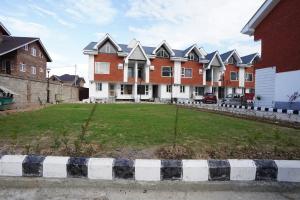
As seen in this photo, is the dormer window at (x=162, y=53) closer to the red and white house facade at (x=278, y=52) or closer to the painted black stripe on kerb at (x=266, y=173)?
the red and white house facade at (x=278, y=52)

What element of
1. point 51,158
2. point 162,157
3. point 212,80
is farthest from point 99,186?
point 212,80

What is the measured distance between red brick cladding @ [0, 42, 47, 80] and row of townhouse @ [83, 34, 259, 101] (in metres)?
7.75

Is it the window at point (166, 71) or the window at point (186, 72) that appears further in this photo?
the window at point (186, 72)

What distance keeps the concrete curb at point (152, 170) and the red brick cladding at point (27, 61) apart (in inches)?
1050

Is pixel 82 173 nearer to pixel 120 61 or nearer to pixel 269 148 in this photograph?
pixel 269 148

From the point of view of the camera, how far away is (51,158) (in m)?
3.87

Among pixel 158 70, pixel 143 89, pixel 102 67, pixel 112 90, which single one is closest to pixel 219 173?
pixel 102 67

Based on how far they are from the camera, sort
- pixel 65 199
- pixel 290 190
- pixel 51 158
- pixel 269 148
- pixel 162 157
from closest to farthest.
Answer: pixel 65 199, pixel 290 190, pixel 51 158, pixel 162 157, pixel 269 148

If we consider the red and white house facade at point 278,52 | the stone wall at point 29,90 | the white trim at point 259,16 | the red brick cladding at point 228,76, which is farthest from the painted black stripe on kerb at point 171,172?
the red brick cladding at point 228,76

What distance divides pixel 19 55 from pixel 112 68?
40.2ft

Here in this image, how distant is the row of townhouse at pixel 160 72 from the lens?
38.1m

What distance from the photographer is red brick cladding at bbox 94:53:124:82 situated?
1492 inches

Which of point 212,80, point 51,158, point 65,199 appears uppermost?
point 212,80

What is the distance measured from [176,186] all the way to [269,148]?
2668mm
